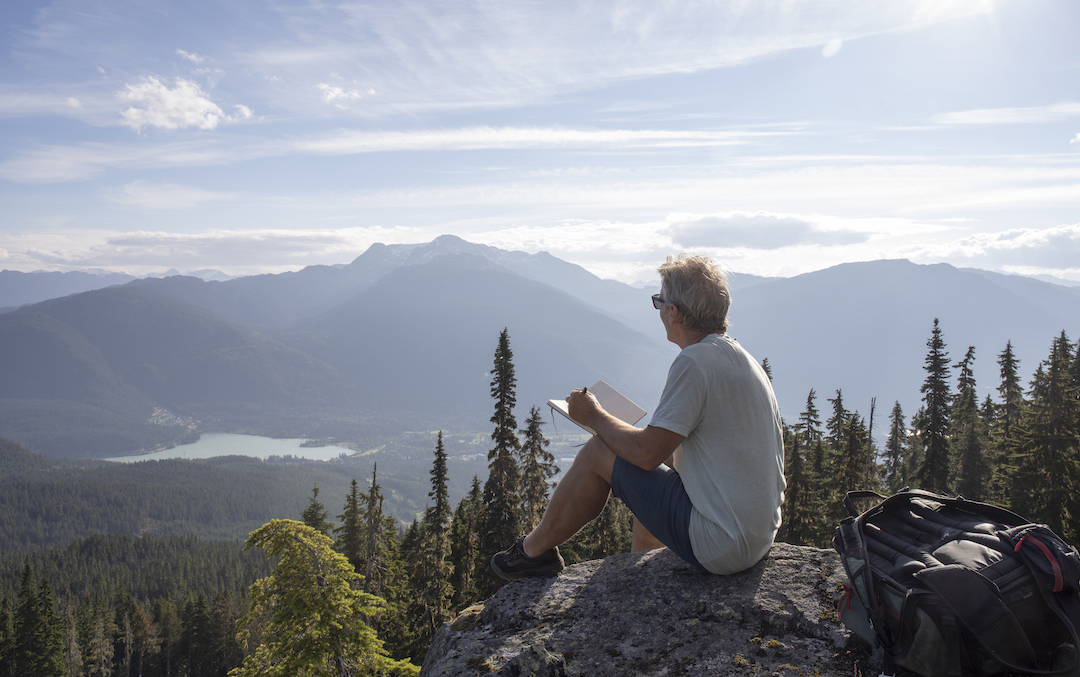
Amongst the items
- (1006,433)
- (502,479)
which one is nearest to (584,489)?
(502,479)

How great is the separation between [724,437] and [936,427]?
31.1 metres

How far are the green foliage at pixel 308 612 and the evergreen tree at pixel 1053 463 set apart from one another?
788 inches

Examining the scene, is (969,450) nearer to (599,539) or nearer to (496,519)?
(599,539)

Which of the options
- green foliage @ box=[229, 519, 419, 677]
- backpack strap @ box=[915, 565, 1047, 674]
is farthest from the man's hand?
green foliage @ box=[229, 519, 419, 677]

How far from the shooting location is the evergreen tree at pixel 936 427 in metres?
28.4

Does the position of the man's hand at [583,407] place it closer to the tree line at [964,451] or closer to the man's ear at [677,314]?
the man's ear at [677,314]

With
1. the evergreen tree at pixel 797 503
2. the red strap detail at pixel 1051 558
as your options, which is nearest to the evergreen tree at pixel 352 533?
the evergreen tree at pixel 797 503

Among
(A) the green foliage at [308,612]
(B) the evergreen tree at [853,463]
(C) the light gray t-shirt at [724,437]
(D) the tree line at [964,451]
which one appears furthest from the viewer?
(B) the evergreen tree at [853,463]

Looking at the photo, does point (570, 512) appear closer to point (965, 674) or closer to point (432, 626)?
point (965, 674)

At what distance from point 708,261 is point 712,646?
274cm

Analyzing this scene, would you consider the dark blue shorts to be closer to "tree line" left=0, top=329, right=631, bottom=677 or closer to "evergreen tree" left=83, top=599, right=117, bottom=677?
"tree line" left=0, top=329, right=631, bottom=677

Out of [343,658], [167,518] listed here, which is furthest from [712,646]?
[167,518]

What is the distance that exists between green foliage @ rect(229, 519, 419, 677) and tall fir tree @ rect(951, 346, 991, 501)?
31.7m

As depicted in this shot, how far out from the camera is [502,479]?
26.5m
